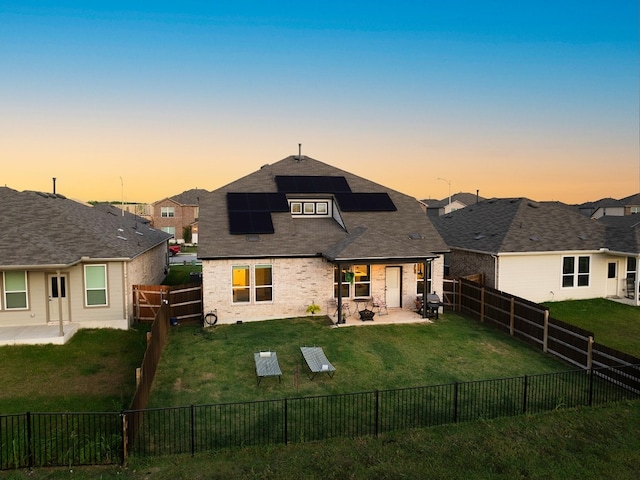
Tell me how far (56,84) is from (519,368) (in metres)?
30.3

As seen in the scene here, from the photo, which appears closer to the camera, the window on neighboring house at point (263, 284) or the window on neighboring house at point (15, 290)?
the window on neighboring house at point (15, 290)

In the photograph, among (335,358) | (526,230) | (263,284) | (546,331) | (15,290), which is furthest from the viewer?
(526,230)

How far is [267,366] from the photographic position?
11578 millimetres

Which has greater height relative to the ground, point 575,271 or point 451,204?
point 451,204

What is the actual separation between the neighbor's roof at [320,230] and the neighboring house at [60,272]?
3.93 metres

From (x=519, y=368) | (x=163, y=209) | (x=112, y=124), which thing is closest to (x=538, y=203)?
(x=519, y=368)

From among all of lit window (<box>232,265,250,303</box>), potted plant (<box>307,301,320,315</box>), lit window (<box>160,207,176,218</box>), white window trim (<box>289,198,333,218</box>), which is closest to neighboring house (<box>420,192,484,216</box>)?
lit window (<box>160,207,176,218</box>)

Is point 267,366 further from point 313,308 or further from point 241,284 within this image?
point 241,284

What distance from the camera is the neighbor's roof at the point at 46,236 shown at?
1486cm

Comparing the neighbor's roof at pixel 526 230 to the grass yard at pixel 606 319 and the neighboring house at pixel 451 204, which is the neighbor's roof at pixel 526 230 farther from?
the neighboring house at pixel 451 204

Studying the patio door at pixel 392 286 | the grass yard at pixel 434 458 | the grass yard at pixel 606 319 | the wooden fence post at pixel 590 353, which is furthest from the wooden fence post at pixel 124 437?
the grass yard at pixel 606 319

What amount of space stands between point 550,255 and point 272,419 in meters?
18.9

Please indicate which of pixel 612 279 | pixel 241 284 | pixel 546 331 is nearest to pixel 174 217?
pixel 241 284

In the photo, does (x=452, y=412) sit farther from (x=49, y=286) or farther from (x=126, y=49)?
(x=126, y=49)
